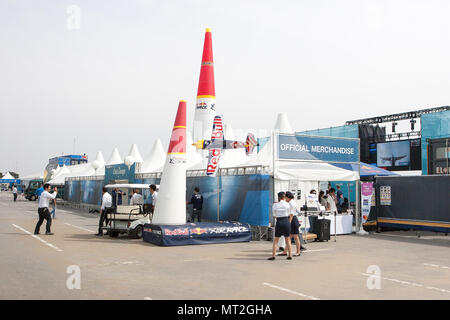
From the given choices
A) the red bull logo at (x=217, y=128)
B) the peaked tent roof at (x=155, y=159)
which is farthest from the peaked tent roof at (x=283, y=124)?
the peaked tent roof at (x=155, y=159)

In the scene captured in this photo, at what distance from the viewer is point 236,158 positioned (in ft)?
69.0

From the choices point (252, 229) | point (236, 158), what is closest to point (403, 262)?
point (252, 229)

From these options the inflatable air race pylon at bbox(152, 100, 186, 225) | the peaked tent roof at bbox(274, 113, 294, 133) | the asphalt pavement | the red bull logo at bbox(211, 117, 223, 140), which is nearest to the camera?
the asphalt pavement

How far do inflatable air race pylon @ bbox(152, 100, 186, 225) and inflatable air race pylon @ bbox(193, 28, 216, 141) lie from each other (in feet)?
14.8

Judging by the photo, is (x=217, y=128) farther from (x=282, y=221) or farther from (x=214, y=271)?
(x=214, y=271)

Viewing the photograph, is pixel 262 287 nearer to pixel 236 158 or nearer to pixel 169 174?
pixel 169 174

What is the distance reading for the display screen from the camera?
45938 mm

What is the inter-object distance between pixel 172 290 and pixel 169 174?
23.9 feet

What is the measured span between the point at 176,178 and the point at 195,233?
6.52 ft

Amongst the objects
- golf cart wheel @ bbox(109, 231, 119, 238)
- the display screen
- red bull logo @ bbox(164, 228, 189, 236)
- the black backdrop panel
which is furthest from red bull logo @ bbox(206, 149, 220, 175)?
the display screen

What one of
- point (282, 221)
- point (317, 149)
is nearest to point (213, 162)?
point (317, 149)

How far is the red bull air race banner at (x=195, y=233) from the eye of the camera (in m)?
12.6

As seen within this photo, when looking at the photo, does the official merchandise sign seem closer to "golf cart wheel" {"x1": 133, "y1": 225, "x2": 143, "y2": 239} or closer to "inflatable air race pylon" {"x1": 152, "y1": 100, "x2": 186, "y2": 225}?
"inflatable air race pylon" {"x1": 152, "y1": 100, "x2": 186, "y2": 225}

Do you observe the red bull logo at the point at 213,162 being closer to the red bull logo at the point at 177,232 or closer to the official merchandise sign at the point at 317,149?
the official merchandise sign at the point at 317,149
